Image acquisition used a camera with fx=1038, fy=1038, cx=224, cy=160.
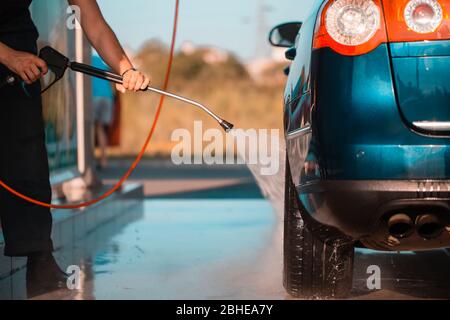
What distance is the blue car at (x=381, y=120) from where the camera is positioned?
366 centimetres

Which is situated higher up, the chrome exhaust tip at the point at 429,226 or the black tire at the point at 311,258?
the chrome exhaust tip at the point at 429,226

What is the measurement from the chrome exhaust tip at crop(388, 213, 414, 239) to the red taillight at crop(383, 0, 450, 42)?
637 mm

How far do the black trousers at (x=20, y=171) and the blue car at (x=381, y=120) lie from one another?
1486mm

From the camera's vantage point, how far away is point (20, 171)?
15.7 feet

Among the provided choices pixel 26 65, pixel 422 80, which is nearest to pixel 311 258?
pixel 422 80

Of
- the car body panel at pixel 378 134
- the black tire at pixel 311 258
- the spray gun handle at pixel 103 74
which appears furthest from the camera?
the spray gun handle at pixel 103 74

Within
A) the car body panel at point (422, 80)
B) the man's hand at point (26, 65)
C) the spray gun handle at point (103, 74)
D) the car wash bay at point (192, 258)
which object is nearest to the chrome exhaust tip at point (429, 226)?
the car body panel at point (422, 80)

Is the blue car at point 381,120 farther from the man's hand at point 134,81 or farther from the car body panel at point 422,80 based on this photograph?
the man's hand at point 134,81

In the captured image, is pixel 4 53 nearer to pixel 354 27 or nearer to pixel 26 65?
pixel 26 65

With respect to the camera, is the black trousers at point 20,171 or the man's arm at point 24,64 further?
the black trousers at point 20,171

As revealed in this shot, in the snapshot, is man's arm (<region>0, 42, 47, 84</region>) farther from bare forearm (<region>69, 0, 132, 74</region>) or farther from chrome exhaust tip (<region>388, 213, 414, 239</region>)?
chrome exhaust tip (<region>388, 213, 414, 239</region>)

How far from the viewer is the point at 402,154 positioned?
3660mm

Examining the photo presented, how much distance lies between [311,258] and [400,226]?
660 mm
